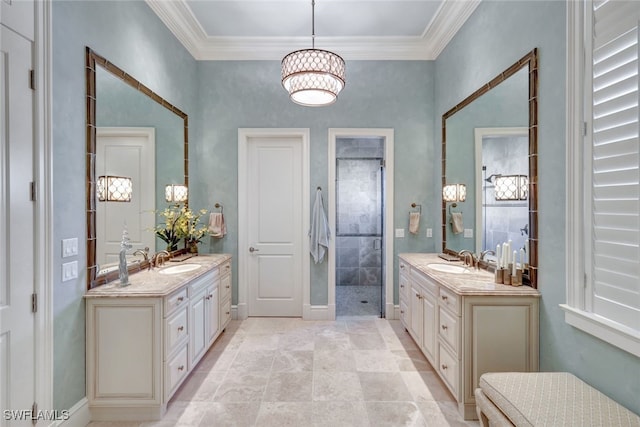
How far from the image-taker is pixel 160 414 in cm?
212

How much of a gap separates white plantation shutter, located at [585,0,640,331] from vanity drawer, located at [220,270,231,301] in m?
3.02

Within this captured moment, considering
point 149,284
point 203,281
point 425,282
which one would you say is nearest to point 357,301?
point 425,282

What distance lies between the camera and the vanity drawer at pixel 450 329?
2.14 m

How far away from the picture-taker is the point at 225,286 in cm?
355

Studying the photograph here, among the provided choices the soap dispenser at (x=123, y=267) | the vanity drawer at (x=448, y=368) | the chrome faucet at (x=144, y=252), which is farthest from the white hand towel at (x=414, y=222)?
the soap dispenser at (x=123, y=267)

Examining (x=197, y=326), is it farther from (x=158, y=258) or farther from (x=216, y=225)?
(x=216, y=225)

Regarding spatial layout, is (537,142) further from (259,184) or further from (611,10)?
Answer: (259,184)

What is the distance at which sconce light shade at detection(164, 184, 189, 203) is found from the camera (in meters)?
3.16

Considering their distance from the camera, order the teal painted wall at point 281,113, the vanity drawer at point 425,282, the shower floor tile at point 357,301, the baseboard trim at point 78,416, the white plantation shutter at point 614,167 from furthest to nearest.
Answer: the shower floor tile at point 357,301, the teal painted wall at point 281,113, the vanity drawer at point 425,282, the baseboard trim at point 78,416, the white plantation shutter at point 614,167

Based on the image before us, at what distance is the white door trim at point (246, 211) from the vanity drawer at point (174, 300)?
1.55m

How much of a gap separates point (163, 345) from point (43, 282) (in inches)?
30.5

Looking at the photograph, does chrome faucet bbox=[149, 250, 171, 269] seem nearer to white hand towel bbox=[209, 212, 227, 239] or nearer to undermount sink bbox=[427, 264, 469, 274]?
white hand towel bbox=[209, 212, 227, 239]

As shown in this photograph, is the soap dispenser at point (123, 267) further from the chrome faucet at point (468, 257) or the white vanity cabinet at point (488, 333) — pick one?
the chrome faucet at point (468, 257)

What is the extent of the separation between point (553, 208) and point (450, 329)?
1039mm
